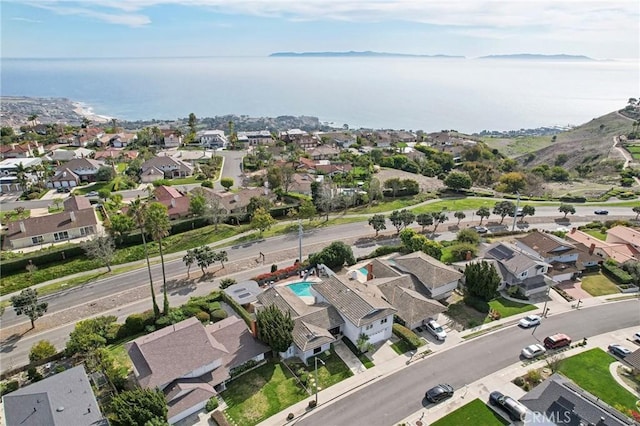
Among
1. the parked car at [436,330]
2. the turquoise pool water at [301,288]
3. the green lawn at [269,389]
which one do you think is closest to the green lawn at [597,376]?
the parked car at [436,330]

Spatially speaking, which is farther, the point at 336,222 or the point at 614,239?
the point at 336,222

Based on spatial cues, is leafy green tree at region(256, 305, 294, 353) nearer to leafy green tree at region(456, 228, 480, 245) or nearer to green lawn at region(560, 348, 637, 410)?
green lawn at region(560, 348, 637, 410)

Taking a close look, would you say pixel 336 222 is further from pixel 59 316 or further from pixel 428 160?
pixel 428 160

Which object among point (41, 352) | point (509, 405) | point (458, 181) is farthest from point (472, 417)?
point (458, 181)

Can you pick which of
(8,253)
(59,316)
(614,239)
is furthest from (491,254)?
(8,253)

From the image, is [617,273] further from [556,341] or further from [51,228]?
[51,228]

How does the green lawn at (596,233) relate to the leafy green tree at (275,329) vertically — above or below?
below

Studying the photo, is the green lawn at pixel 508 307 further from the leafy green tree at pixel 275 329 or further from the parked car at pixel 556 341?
the leafy green tree at pixel 275 329
